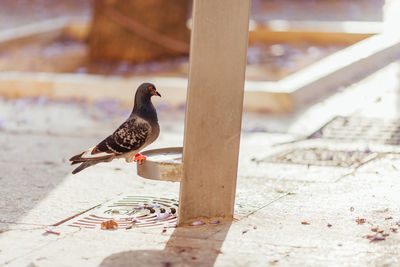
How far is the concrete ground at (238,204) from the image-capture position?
320cm

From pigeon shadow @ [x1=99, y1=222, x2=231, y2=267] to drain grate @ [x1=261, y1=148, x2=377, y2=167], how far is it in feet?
6.34

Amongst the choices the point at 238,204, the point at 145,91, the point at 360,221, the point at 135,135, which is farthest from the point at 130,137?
the point at 360,221


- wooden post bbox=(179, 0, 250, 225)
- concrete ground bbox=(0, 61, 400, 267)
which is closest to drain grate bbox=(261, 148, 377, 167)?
concrete ground bbox=(0, 61, 400, 267)

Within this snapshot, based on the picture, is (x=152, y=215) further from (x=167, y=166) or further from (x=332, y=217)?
(x=332, y=217)

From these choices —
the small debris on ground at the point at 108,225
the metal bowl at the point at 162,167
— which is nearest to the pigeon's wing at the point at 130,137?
the metal bowl at the point at 162,167

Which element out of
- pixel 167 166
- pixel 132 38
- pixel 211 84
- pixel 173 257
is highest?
pixel 132 38

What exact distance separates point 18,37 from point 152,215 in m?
8.47

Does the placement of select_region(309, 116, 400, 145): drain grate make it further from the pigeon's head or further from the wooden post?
the pigeon's head

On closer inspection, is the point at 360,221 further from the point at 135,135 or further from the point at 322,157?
the point at 322,157

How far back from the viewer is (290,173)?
16.5 feet

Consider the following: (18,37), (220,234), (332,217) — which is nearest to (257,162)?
(332,217)

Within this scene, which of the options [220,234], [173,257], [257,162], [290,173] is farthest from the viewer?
[257,162]

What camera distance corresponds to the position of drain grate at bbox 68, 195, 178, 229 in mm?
3732

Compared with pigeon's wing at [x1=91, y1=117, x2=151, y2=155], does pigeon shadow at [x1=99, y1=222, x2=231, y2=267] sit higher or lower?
lower
